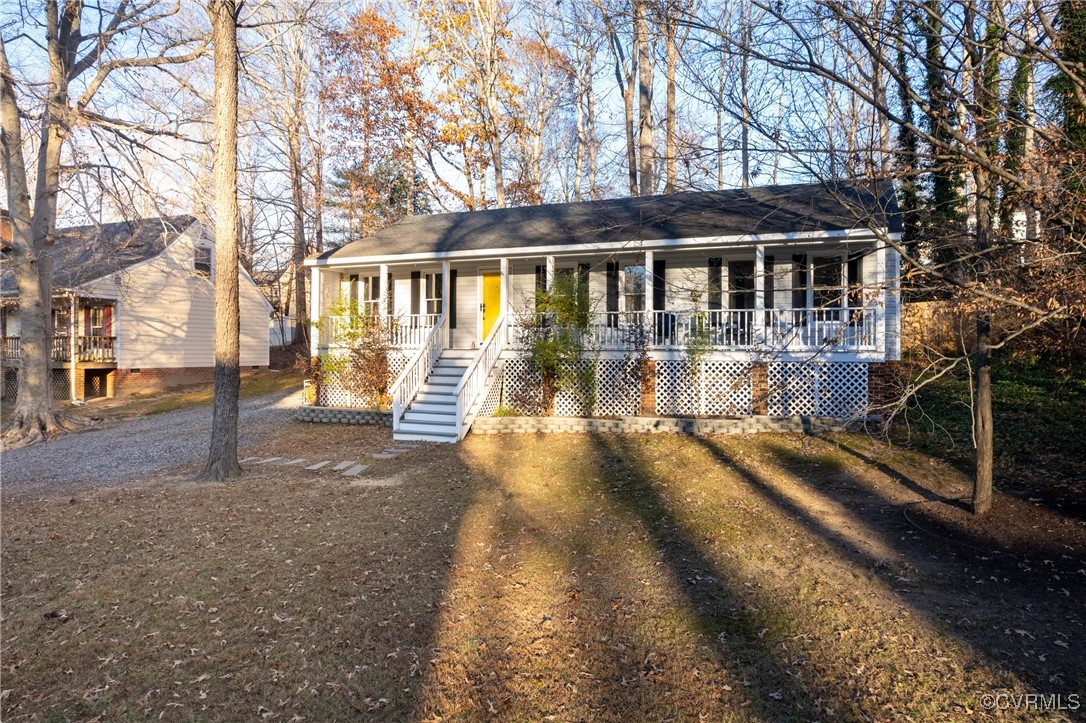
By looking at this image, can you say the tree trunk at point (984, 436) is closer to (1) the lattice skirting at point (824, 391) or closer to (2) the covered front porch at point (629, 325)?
(2) the covered front porch at point (629, 325)

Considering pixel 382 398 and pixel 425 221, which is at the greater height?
pixel 425 221

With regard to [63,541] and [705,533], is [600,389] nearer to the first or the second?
[705,533]

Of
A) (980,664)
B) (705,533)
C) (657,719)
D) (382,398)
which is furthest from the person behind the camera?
(382,398)

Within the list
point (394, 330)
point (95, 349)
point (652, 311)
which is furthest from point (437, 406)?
point (95, 349)

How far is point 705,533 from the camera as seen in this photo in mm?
6125

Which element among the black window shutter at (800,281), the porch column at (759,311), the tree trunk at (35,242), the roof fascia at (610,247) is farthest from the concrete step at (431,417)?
the tree trunk at (35,242)

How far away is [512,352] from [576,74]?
18.4 m

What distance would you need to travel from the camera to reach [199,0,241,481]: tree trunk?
28.1 ft

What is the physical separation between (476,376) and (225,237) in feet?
16.3

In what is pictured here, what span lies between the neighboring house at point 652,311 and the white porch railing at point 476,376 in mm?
36

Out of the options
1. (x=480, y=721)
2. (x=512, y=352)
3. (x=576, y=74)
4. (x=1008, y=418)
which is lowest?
(x=480, y=721)

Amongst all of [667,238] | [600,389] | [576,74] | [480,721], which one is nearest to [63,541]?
[480,721]

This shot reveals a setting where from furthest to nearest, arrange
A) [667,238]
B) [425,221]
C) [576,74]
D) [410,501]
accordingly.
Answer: [576,74]
[425,221]
[667,238]
[410,501]
